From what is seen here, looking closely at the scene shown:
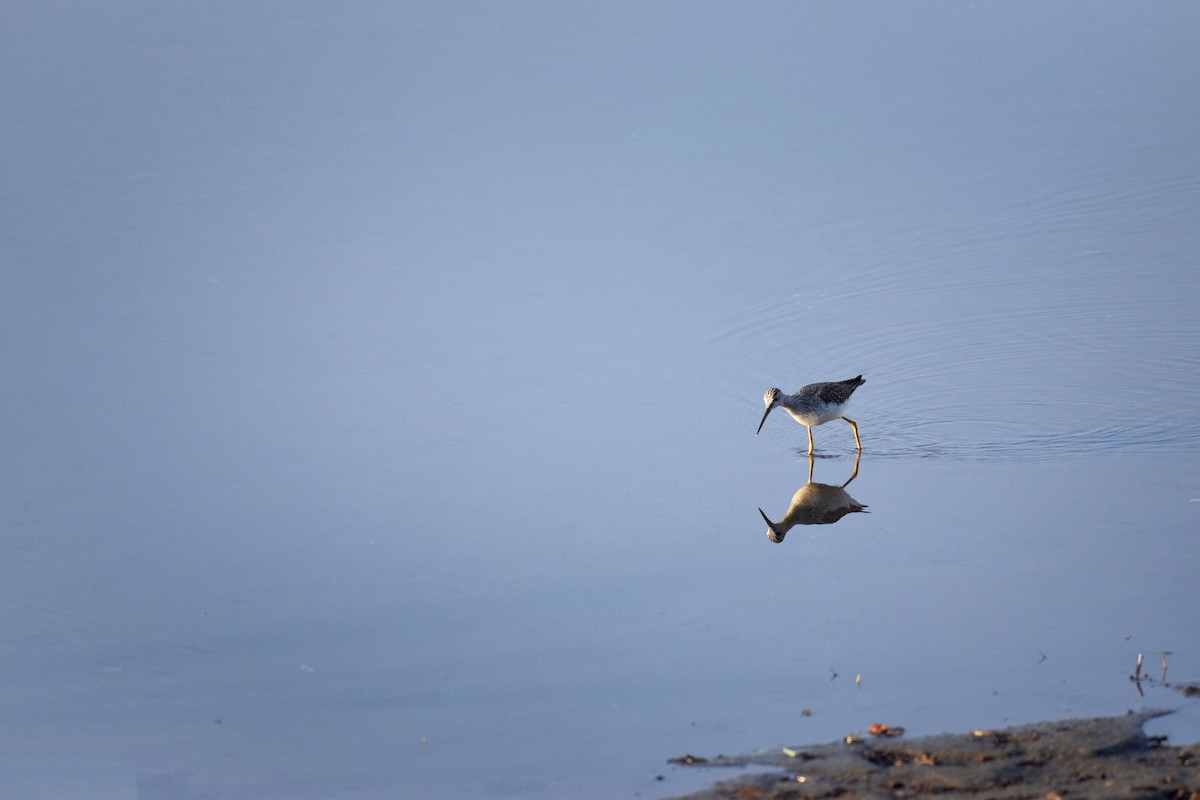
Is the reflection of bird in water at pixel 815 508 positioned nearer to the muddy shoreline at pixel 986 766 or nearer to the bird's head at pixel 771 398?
the bird's head at pixel 771 398

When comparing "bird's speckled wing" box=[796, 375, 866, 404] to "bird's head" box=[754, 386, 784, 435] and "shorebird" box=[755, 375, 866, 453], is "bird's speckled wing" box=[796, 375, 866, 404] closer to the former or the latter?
"shorebird" box=[755, 375, 866, 453]

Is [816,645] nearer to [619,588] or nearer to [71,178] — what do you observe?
[619,588]

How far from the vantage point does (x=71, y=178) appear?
1752 cm

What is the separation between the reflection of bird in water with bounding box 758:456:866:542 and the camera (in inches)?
409

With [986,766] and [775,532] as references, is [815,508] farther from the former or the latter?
[986,766]

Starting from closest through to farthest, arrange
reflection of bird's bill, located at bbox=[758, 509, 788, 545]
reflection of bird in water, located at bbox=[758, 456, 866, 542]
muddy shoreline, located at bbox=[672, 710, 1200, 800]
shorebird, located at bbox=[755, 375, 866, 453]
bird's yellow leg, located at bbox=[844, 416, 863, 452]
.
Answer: muddy shoreline, located at bbox=[672, 710, 1200, 800] → reflection of bird's bill, located at bbox=[758, 509, 788, 545] → reflection of bird in water, located at bbox=[758, 456, 866, 542] → shorebird, located at bbox=[755, 375, 866, 453] → bird's yellow leg, located at bbox=[844, 416, 863, 452]

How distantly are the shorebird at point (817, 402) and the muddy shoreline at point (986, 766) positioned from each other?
4521 millimetres

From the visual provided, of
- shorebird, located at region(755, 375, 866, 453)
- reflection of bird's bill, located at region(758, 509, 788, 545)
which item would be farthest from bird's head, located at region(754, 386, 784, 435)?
reflection of bird's bill, located at region(758, 509, 788, 545)

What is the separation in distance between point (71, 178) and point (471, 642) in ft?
35.8

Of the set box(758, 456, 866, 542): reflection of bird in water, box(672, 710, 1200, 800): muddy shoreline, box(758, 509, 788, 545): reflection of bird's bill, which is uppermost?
box(758, 456, 866, 542): reflection of bird in water

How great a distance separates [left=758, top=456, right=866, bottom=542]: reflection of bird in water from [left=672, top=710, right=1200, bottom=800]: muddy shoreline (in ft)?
10.2

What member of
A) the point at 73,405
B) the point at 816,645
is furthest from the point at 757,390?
the point at 73,405

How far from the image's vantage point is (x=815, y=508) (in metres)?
10.7

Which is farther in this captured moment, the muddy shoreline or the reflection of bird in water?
the reflection of bird in water
